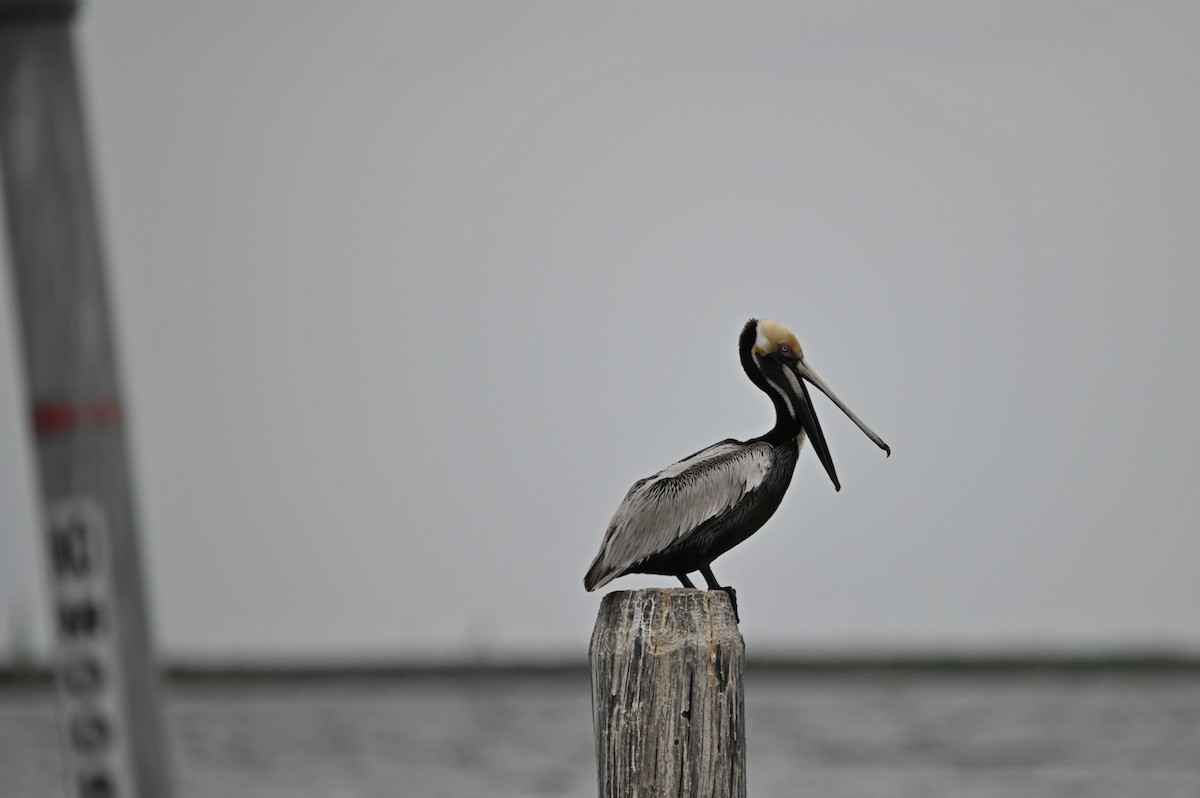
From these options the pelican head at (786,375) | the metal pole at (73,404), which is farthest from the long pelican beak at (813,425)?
the metal pole at (73,404)

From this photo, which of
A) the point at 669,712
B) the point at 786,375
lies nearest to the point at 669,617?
the point at 669,712

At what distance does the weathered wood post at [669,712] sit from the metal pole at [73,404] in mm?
1240

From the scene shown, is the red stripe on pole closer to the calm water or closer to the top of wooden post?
the top of wooden post

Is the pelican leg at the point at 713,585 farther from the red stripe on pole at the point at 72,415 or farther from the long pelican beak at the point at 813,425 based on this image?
the red stripe on pole at the point at 72,415

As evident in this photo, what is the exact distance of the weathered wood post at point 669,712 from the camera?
3.58 m

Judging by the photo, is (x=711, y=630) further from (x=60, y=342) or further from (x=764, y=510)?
(x=60, y=342)

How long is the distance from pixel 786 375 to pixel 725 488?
1.13ft

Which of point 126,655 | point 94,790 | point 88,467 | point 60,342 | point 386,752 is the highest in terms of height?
point 60,342

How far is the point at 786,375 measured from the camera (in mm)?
4266

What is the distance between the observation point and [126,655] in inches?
100

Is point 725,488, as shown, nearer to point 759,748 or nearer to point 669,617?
point 669,617

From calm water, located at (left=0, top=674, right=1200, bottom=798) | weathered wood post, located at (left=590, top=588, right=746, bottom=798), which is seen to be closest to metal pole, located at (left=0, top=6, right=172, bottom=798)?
weathered wood post, located at (left=590, top=588, right=746, bottom=798)

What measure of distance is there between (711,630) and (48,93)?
1.77 m

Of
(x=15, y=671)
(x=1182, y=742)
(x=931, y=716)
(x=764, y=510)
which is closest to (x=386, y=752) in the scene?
(x=1182, y=742)
